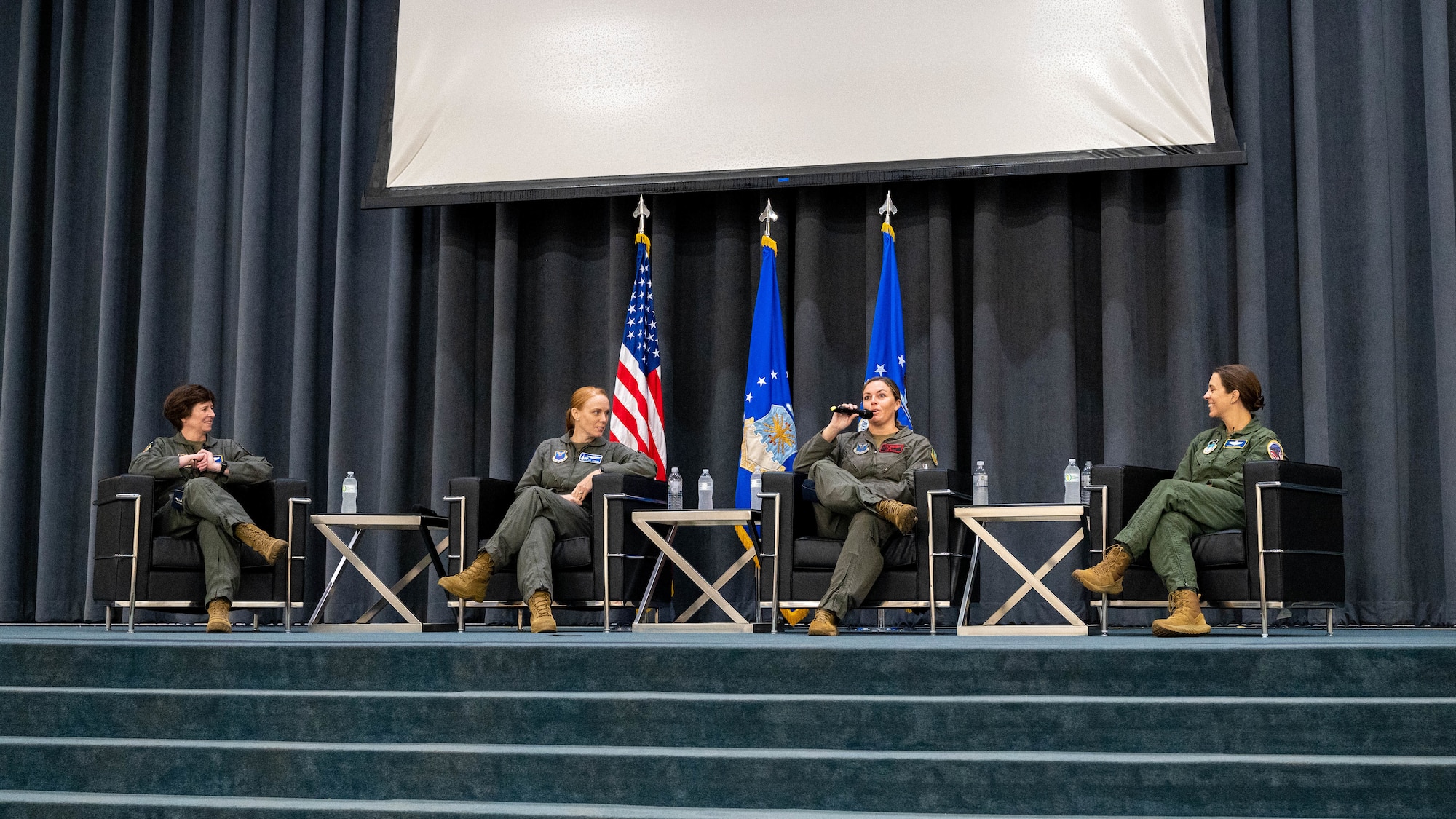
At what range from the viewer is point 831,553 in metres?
5.31

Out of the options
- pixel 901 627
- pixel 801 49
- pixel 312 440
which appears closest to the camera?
pixel 901 627

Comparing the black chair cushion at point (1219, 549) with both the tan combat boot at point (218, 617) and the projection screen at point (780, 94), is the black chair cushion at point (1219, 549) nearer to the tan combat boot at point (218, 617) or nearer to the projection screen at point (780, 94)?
the projection screen at point (780, 94)

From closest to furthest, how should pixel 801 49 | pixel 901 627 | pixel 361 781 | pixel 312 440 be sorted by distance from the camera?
pixel 361 781
pixel 901 627
pixel 801 49
pixel 312 440

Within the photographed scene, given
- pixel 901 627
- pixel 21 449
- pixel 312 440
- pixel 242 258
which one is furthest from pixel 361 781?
pixel 21 449

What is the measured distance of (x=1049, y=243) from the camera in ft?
20.8

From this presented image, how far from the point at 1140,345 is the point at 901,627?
169 centimetres

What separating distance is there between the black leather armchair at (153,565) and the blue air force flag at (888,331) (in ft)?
8.29

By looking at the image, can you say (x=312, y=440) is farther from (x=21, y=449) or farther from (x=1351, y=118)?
(x=1351, y=118)

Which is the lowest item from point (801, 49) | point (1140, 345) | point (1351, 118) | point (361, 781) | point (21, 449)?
point (361, 781)

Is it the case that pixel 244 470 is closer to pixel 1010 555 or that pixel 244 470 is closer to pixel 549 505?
pixel 549 505

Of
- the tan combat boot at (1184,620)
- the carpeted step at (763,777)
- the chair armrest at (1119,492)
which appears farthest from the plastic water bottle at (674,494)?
the carpeted step at (763,777)

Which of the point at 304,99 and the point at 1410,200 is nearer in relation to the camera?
the point at 1410,200

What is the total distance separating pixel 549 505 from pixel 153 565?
1.53 m

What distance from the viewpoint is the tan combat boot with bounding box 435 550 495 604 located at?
5.34 m
